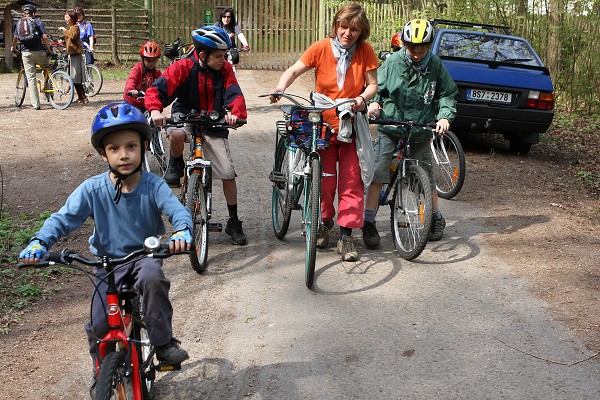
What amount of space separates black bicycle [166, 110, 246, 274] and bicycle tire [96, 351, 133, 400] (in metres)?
2.75

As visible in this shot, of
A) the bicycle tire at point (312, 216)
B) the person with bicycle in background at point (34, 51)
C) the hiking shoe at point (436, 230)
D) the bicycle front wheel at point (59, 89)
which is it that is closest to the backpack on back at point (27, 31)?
the person with bicycle in background at point (34, 51)

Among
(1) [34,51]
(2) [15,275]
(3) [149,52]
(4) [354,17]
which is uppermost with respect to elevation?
(4) [354,17]

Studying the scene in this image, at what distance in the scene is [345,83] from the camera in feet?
21.4

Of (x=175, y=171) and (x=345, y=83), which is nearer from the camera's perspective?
(x=345, y=83)

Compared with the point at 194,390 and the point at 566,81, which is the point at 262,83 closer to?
the point at 566,81

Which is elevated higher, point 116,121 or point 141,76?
point 141,76

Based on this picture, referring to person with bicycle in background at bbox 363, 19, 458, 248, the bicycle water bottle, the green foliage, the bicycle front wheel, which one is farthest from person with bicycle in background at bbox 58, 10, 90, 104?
person with bicycle in background at bbox 363, 19, 458, 248

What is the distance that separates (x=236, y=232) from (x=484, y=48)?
6.22 m

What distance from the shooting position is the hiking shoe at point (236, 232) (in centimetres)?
723

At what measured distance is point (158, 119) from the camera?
6.05 meters

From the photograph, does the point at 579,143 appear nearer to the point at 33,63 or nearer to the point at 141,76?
the point at 141,76

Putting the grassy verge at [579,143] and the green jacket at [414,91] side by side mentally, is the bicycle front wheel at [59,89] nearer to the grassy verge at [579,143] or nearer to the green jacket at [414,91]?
the grassy verge at [579,143]

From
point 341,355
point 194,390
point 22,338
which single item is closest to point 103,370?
point 194,390

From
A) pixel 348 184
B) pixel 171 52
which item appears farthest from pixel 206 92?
pixel 171 52
